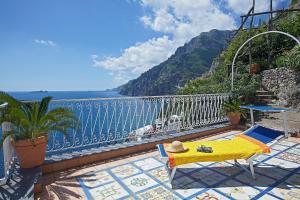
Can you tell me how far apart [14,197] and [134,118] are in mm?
2931

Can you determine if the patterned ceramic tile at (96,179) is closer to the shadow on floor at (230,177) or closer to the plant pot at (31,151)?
the plant pot at (31,151)

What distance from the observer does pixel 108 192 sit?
2.77 m

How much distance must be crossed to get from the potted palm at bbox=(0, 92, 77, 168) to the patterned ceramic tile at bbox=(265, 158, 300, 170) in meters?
3.72

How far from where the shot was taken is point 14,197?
7.66 feet

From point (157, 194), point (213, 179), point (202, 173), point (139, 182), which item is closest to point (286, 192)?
point (213, 179)

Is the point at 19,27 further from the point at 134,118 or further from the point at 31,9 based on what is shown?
the point at 134,118

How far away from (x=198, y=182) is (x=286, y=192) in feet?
3.75

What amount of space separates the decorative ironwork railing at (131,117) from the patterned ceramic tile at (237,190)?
2.09m

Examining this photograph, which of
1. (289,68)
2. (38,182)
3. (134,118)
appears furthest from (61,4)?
(289,68)

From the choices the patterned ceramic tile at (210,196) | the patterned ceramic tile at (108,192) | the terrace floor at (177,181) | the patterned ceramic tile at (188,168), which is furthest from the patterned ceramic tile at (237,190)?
the patterned ceramic tile at (108,192)

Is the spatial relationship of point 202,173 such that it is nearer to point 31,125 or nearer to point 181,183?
point 181,183

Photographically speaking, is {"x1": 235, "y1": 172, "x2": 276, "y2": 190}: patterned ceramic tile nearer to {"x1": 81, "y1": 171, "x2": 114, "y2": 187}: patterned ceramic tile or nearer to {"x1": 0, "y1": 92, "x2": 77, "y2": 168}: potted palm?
{"x1": 81, "y1": 171, "x2": 114, "y2": 187}: patterned ceramic tile

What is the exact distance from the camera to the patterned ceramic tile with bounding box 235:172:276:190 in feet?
9.53

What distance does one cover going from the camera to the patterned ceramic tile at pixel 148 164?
3.62m
